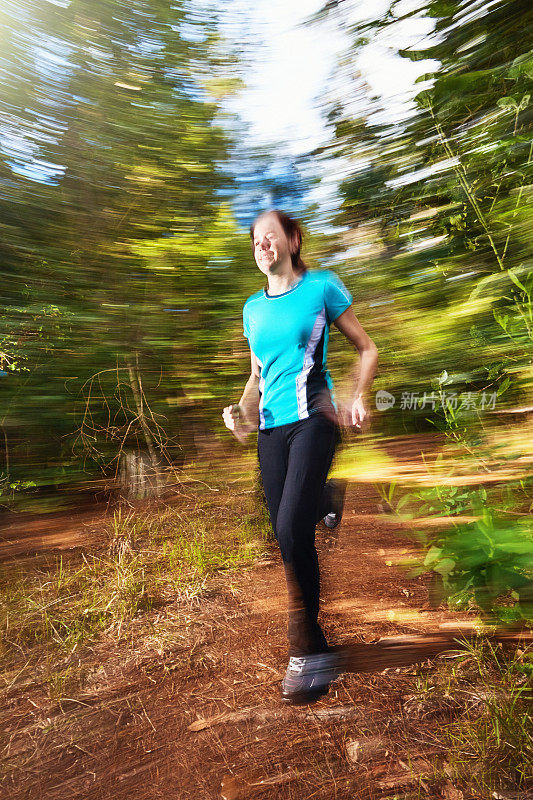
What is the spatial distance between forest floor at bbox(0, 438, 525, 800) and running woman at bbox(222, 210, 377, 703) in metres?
0.17

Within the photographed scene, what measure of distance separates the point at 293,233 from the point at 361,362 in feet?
1.47

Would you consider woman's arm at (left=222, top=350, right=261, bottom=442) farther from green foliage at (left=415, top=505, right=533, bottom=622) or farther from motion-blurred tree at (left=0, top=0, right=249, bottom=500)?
motion-blurred tree at (left=0, top=0, right=249, bottom=500)

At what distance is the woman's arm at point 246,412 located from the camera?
148 centimetres

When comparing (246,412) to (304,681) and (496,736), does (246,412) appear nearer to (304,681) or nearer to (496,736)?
(304,681)

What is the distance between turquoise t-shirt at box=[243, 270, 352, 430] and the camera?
1292 mm

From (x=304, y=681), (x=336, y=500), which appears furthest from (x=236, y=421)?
(x=304, y=681)

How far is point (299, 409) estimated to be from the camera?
1290 mm

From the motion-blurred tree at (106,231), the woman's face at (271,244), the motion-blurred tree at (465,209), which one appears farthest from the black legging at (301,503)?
the motion-blurred tree at (106,231)

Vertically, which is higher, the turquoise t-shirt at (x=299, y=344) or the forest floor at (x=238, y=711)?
the turquoise t-shirt at (x=299, y=344)

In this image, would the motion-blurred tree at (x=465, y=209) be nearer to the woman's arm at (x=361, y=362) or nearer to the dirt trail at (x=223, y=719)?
the woman's arm at (x=361, y=362)

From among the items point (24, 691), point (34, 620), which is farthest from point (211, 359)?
point (24, 691)

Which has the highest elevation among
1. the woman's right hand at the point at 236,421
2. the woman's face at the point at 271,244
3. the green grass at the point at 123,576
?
the woman's face at the point at 271,244

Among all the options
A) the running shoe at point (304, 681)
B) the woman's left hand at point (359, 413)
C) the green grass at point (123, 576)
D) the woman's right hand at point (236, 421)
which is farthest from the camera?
the green grass at point (123, 576)

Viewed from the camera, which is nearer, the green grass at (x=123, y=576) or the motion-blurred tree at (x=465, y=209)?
the motion-blurred tree at (x=465, y=209)
